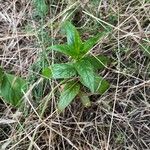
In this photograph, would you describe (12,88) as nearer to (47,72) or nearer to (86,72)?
(47,72)

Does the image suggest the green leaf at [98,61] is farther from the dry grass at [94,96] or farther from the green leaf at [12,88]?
the green leaf at [12,88]

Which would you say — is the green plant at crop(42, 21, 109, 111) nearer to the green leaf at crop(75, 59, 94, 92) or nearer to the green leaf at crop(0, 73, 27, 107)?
the green leaf at crop(75, 59, 94, 92)

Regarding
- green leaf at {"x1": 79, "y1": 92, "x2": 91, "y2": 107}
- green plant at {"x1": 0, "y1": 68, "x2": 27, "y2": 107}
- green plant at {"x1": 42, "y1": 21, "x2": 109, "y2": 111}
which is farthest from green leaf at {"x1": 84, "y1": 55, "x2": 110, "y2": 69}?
green plant at {"x1": 0, "y1": 68, "x2": 27, "y2": 107}

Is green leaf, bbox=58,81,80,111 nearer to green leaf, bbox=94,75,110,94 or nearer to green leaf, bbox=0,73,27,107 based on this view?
green leaf, bbox=94,75,110,94

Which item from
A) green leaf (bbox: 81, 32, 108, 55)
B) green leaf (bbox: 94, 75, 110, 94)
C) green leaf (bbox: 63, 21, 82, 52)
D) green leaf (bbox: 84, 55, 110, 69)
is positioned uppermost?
green leaf (bbox: 63, 21, 82, 52)

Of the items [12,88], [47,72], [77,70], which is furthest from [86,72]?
[12,88]

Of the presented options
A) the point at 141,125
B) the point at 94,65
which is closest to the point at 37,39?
the point at 94,65

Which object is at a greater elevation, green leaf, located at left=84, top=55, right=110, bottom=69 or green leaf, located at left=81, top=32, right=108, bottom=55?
green leaf, located at left=81, top=32, right=108, bottom=55

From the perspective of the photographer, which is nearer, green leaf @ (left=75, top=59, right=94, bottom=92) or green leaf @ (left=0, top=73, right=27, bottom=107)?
green leaf @ (left=75, top=59, right=94, bottom=92)

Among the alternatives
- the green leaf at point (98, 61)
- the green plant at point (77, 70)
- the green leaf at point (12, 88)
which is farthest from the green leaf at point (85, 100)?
the green leaf at point (12, 88)

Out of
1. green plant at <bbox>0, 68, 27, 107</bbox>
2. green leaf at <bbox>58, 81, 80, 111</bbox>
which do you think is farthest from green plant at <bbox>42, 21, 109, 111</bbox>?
green plant at <bbox>0, 68, 27, 107</bbox>
